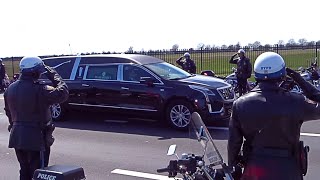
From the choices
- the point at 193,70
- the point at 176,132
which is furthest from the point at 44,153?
the point at 193,70

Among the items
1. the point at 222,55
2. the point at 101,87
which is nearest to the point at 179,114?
the point at 101,87

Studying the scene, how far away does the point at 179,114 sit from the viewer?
9758 millimetres

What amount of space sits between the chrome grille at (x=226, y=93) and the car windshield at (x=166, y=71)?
1.11 metres

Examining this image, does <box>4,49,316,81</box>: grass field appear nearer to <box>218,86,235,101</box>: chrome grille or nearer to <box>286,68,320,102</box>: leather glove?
<box>218,86,235,101</box>: chrome grille

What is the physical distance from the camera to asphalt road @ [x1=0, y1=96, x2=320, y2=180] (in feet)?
22.5

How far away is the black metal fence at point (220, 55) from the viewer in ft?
77.6

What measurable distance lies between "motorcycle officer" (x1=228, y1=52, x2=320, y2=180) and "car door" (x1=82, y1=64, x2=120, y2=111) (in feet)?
24.6

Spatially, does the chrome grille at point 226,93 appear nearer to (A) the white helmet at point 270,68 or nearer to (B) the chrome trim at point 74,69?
(B) the chrome trim at point 74,69

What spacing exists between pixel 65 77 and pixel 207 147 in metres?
8.88

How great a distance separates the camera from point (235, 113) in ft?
10.4

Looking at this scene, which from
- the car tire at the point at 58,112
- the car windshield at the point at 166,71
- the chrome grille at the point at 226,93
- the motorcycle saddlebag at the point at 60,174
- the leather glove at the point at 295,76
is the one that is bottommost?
the car tire at the point at 58,112

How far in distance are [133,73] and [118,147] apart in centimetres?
246

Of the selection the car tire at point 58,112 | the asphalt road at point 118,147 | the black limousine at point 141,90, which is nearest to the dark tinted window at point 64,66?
the black limousine at point 141,90

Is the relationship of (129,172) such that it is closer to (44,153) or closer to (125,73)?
(44,153)
